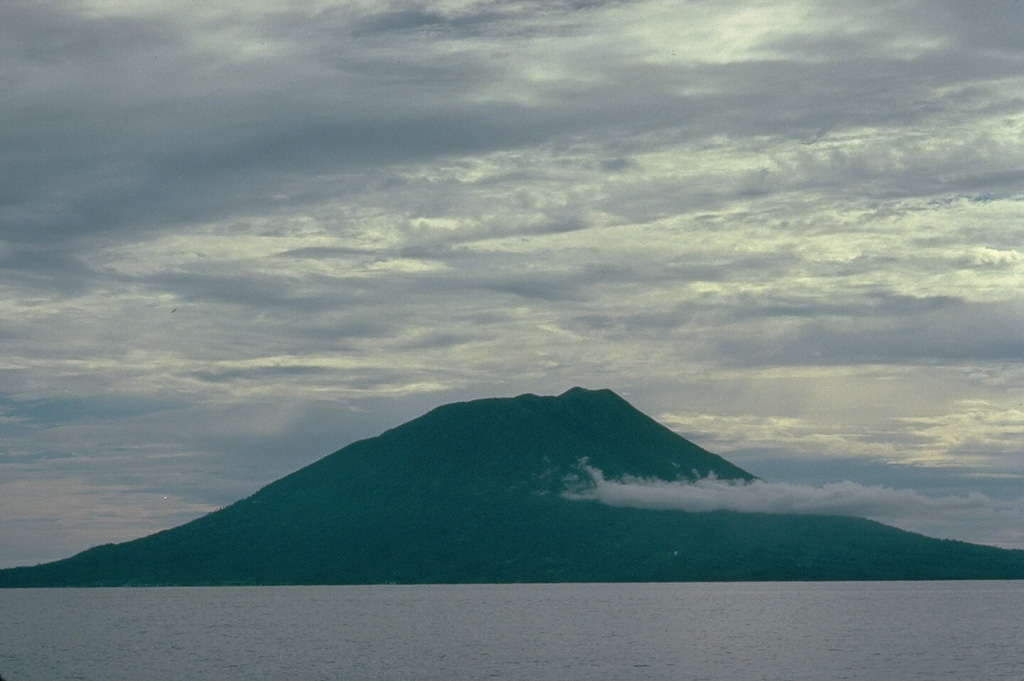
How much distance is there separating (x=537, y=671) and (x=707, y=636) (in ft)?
196

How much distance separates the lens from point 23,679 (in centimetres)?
12762

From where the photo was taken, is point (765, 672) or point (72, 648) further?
point (72, 648)

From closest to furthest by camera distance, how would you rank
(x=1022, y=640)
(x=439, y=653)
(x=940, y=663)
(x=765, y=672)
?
(x=765, y=672) → (x=940, y=663) → (x=439, y=653) → (x=1022, y=640)

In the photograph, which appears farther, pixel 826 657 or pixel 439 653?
pixel 439 653

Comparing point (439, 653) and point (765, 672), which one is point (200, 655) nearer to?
point (439, 653)

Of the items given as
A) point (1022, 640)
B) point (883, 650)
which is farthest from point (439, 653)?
point (1022, 640)

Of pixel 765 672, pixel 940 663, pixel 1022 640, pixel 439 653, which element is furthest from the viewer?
pixel 1022 640

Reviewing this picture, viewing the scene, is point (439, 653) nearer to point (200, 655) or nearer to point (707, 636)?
point (200, 655)

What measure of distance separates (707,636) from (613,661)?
150 ft

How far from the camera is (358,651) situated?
156000 mm

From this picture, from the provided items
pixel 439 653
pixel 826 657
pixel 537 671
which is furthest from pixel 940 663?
pixel 439 653

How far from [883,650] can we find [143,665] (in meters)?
87.0

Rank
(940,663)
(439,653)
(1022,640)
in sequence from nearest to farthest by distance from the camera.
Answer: (940,663)
(439,653)
(1022,640)

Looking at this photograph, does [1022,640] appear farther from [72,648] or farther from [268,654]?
[72,648]
